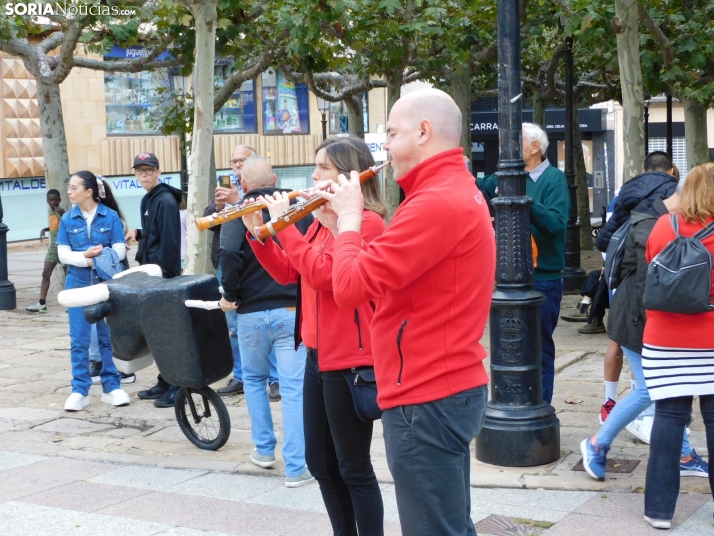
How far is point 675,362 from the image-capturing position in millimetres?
4652

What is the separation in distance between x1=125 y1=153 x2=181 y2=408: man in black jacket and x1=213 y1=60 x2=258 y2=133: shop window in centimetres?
2452

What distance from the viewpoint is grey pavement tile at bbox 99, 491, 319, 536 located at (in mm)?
4996

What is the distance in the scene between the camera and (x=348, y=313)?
409 centimetres

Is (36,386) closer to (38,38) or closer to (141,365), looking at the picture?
(141,365)

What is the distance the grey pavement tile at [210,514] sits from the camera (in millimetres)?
4996

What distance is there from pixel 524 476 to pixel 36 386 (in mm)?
5175

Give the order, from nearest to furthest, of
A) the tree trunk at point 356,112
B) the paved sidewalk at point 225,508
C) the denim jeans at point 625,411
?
Answer: the paved sidewalk at point 225,508, the denim jeans at point 625,411, the tree trunk at point 356,112

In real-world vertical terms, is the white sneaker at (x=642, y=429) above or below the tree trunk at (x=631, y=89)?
below

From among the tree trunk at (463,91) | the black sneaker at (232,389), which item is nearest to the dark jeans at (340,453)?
the black sneaker at (232,389)

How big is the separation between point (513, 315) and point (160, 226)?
11.1 ft

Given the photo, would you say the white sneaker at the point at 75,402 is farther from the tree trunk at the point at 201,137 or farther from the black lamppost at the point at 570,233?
the black lamppost at the point at 570,233

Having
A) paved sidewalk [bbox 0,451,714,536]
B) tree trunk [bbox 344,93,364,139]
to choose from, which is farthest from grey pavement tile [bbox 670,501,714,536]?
tree trunk [bbox 344,93,364,139]

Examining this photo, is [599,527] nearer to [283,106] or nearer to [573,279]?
[573,279]

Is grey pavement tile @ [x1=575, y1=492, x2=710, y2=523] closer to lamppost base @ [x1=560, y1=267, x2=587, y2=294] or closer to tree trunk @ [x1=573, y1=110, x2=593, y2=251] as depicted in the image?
lamppost base @ [x1=560, y1=267, x2=587, y2=294]
